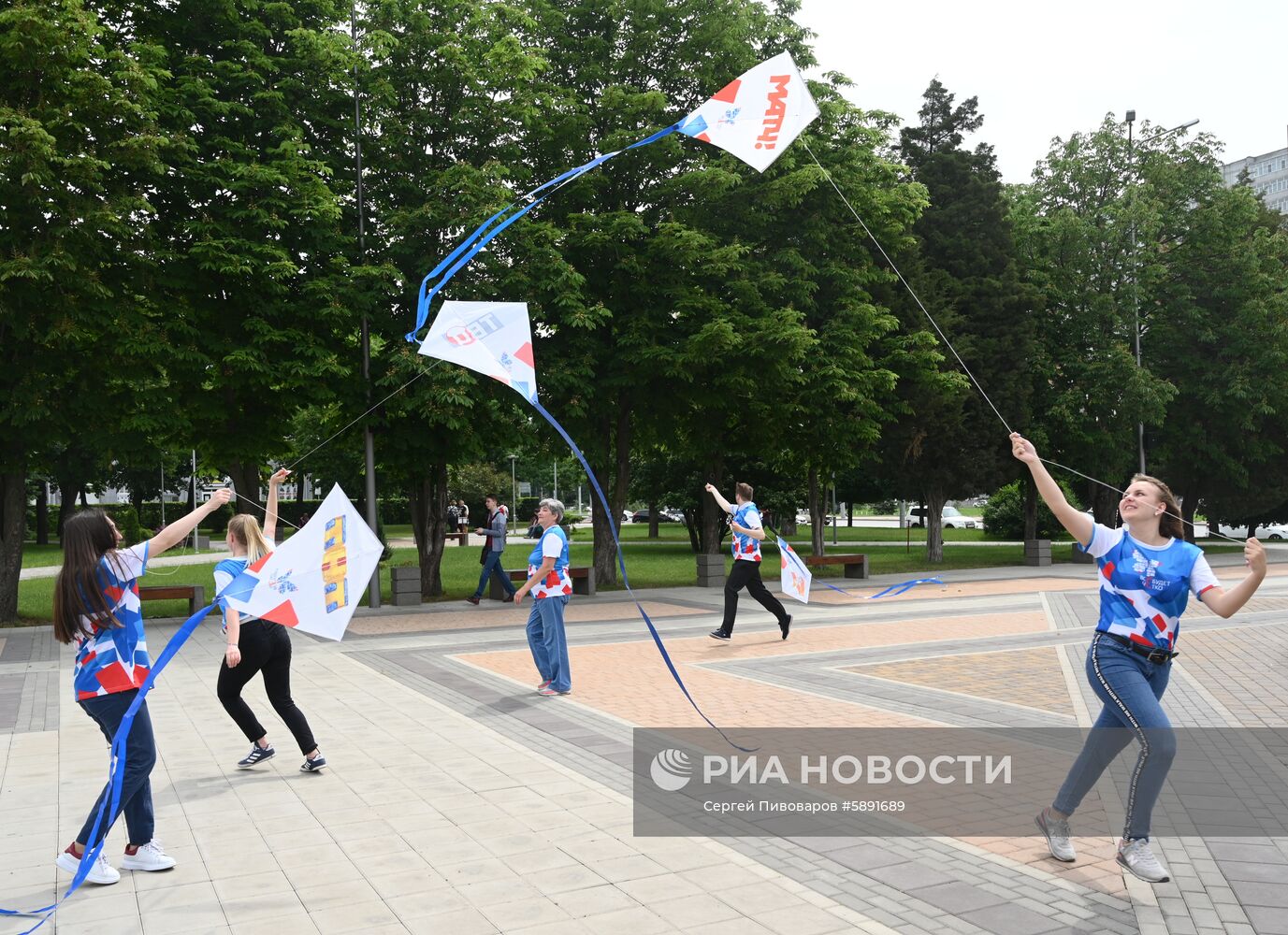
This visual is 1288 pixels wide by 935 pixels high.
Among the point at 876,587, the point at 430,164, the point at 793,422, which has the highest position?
the point at 430,164

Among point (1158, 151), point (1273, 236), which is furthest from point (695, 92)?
point (1273, 236)

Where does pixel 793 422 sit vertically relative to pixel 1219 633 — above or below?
above

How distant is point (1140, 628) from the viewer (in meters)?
4.98

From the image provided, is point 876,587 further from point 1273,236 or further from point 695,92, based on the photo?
point 1273,236

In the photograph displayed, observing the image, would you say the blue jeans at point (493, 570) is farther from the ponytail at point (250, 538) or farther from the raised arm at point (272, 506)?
the ponytail at point (250, 538)

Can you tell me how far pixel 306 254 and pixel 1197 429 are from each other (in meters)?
28.7

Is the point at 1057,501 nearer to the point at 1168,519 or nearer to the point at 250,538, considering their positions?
the point at 1168,519

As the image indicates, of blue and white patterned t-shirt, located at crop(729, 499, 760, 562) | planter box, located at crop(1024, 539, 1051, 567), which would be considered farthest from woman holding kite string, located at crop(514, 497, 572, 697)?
planter box, located at crop(1024, 539, 1051, 567)

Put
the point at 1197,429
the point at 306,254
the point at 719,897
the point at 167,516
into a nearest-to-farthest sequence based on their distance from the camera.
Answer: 1. the point at 719,897
2. the point at 306,254
3. the point at 1197,429
4. the point at 167,516

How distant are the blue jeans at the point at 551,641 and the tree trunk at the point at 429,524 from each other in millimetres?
11505

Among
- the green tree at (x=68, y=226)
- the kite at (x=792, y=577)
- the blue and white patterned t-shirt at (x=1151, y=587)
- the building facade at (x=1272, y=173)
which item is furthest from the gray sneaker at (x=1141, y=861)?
the building facade at (x=1272, y=173)

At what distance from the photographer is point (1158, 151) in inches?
1400

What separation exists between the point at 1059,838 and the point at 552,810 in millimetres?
2793
